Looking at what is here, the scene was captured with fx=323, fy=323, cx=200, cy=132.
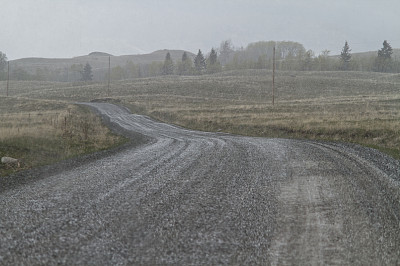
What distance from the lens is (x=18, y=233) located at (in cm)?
487

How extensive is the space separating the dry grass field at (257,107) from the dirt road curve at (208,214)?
581cm

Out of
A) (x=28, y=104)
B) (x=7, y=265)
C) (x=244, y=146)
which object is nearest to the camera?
(x=7, y=265)

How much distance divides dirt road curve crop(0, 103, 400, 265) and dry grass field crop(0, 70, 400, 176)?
5812 mm

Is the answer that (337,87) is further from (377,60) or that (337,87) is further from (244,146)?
(244,146)

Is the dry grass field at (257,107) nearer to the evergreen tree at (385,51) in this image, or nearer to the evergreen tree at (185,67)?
the evergreen tree at (385,51)

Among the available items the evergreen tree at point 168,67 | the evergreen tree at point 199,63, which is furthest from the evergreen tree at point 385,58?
the evergreen tree at point 168,67

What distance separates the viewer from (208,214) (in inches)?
227

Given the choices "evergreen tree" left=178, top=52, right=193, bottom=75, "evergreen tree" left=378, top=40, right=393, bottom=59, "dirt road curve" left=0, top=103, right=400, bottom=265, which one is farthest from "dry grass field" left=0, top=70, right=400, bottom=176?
"evergreen tree" left=178, top=52, right=193, bottom=75

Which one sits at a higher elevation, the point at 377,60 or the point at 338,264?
the point at 377,60

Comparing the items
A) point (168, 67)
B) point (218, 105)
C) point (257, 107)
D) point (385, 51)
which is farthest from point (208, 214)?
point (168, 67)

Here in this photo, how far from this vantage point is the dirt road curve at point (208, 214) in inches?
170

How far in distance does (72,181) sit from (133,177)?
1.53 meters

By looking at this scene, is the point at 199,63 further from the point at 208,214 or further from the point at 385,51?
the point at 208,214

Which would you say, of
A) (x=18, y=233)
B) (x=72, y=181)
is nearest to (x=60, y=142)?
(x=72, y=181)
